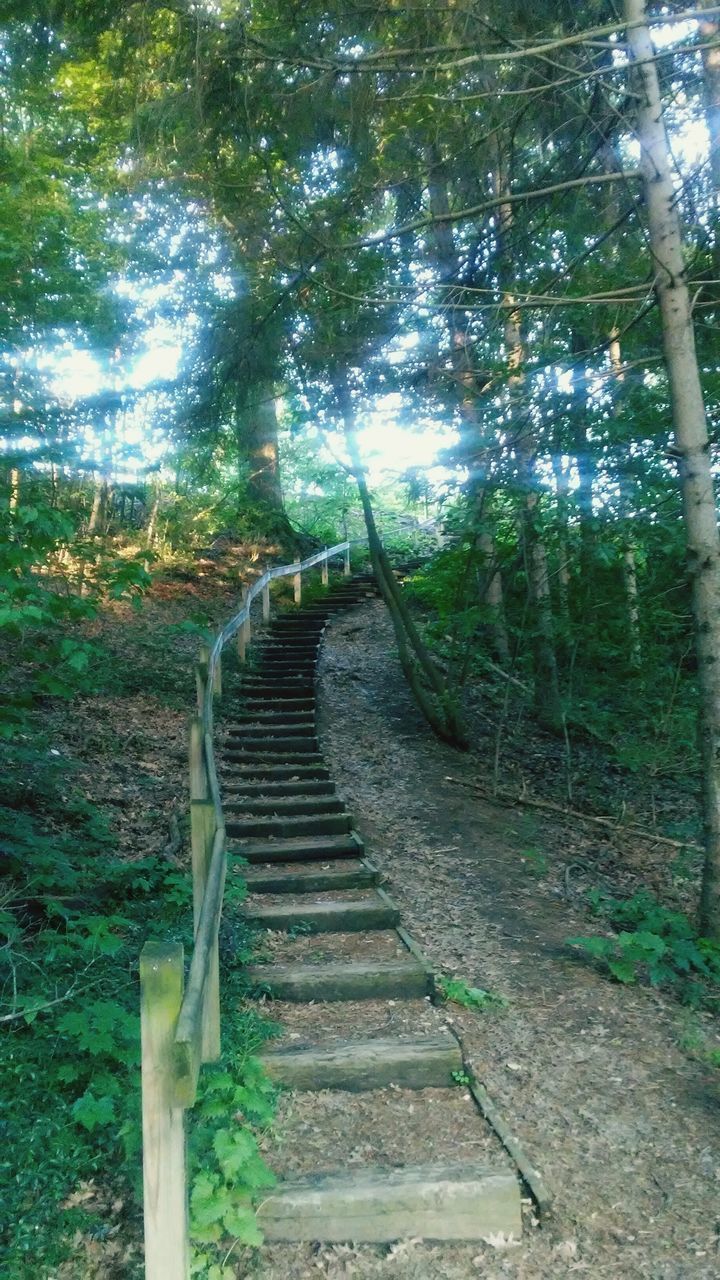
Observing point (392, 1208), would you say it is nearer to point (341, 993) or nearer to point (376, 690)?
point (341, 993)

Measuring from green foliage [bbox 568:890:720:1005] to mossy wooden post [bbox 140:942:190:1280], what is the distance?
3.52m

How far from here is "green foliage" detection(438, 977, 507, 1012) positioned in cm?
481

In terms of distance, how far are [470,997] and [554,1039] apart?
1.69 ft

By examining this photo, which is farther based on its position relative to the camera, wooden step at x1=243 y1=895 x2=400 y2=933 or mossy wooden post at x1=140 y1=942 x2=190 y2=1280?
wooden step at x1=243 y1=895 x2=400 y2=933

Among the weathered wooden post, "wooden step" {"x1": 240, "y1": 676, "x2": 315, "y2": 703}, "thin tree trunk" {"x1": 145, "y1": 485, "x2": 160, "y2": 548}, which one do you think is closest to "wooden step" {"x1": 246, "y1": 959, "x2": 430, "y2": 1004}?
"wooden step" {"x1": 240, "y1": 676, "x2": 315, "y2": 703}

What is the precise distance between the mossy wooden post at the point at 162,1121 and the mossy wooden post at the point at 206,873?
1151 millimetres

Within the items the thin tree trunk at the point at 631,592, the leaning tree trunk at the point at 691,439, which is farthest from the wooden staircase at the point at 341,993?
the thin tree trunk at the point at 631,592

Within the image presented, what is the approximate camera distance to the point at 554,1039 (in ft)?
14.9

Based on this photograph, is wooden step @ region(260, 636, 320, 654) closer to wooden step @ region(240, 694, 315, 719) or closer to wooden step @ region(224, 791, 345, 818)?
wooden step @ region(240, 694, 315, 719)

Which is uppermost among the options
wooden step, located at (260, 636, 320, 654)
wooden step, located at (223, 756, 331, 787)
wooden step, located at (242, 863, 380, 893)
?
wooden step, located at (260, 636, 320, 654)

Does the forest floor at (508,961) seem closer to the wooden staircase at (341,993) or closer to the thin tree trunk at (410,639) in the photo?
the wooden staircase at (341,993)

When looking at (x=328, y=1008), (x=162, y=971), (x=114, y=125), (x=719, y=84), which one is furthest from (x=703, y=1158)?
(x=114, y=125)

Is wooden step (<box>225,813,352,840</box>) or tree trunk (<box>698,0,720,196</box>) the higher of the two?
tree trunk (<box>698,0,720,196</box>)

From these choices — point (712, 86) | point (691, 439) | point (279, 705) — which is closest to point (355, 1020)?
point (691, 439)
